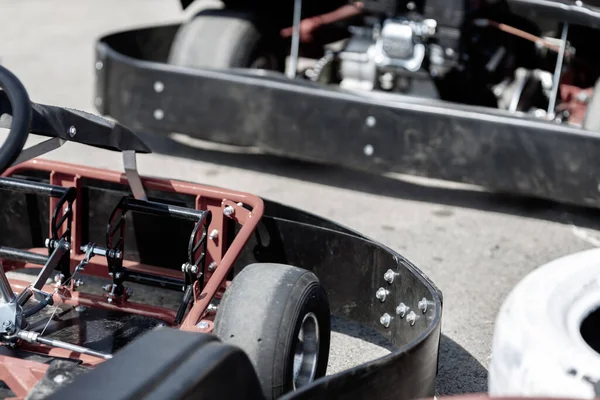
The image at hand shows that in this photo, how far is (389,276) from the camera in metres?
2.51

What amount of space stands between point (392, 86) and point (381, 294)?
2356 millimetres

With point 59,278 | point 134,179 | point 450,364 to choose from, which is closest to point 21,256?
point 59,278

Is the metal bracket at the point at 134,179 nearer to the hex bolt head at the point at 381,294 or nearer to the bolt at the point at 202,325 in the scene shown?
the bolt at the point at 202,325

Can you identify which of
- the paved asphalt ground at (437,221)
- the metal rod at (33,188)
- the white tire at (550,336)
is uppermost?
the white tire at (550,336)

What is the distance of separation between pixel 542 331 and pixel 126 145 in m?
1.24

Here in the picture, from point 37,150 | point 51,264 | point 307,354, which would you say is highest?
point 37,150

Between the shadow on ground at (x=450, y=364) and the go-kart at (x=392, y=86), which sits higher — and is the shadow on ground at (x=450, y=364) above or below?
below

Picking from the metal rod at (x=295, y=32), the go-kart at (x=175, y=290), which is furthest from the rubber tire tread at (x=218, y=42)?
the go-kart at (x=175, y=290)

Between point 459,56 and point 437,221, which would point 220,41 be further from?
Answer: point 437,221

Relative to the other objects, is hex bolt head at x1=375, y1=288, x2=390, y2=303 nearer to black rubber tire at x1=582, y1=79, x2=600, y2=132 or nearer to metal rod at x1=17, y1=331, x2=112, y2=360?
metal rod at x1=17, y1=331, x2=112, y2=360

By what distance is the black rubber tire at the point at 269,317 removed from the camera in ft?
6.82

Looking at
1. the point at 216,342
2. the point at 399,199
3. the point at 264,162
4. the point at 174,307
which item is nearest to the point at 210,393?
the point at 216,342

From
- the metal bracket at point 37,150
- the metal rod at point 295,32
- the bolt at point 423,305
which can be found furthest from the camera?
the metal rod at point 295,32

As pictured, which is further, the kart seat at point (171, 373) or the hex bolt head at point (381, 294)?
the hex bolt head at point (381, 294)
